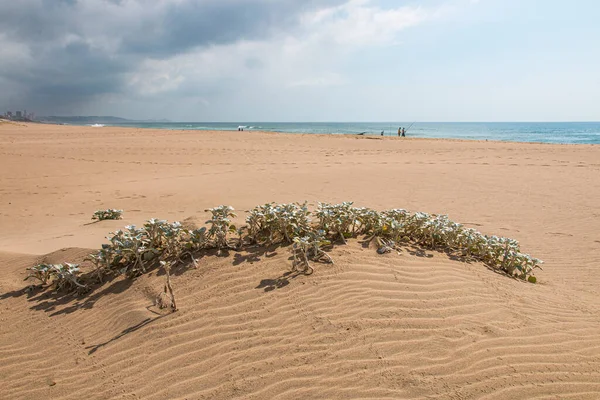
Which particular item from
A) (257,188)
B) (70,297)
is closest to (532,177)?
(257,188)

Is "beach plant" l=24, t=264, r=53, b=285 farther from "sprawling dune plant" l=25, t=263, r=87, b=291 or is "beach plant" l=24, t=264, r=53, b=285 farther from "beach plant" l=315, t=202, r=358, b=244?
"beach plant" l=315, t=202, r=358, b=244

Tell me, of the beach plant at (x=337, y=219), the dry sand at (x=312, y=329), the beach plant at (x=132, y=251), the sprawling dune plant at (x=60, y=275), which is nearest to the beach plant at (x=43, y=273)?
the sprawling dune plant at (x=60, y=275)

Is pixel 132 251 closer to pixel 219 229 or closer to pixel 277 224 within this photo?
pixel 219 229

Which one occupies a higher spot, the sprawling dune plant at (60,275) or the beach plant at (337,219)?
the beach plant at (337,219)

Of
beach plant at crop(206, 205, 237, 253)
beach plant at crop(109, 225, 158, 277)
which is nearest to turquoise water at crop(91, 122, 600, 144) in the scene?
beach plant at crop(206, 205, 237, 253)

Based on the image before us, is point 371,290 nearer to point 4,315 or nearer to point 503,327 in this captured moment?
point 503,327

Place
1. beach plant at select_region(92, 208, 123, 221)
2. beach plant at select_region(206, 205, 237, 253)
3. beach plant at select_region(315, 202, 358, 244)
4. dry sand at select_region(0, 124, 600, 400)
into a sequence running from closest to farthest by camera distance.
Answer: dry sand at select_region(0, 124, 600, 400) → beach plant at select_region(206, 205, 237, 253) → beach plant at select_region(315, 202, 358, 244) → beach plant at select_region(92, 208, 123, 221)

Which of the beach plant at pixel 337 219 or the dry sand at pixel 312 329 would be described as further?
the beach plant at pixel 337 219

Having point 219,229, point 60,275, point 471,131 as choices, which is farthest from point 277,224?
point 471,131

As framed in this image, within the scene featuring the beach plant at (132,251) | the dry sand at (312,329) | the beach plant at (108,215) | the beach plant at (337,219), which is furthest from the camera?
the beach plant at (108,215)

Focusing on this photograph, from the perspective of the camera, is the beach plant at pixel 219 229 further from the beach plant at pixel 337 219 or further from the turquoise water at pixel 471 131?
the turquoise water at pixel 471 131

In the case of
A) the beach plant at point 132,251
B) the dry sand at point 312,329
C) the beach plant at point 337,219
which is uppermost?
the beach plant at point 337,219

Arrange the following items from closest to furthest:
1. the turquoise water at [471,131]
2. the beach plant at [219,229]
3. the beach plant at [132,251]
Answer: the beach plant at [132,251]
the beach plant at [219,229]
the turquoise water at [471,131]

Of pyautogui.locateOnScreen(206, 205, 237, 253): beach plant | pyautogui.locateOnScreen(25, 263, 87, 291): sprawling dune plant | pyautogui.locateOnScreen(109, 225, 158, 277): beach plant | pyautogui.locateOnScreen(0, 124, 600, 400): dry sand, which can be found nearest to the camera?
pyautogui.locateOnScreen(0, 124, 600, 400): dry sand
